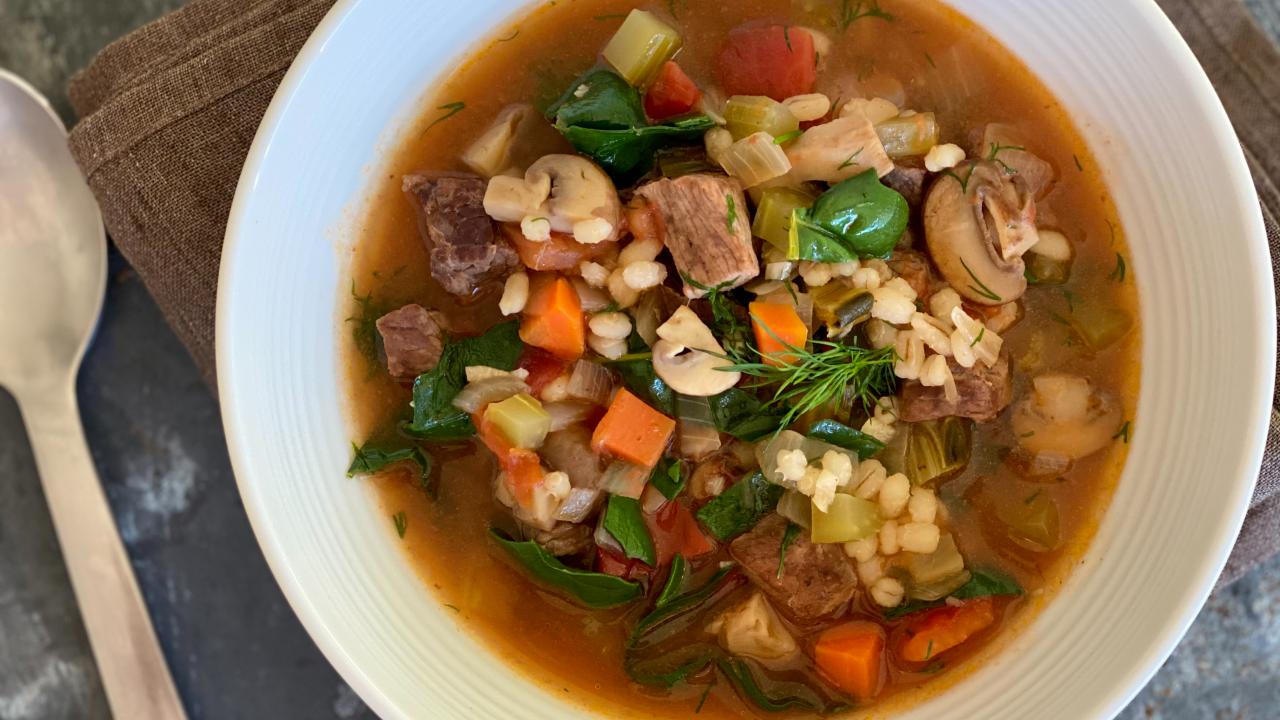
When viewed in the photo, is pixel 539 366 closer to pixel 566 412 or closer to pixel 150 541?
pixel 566 412

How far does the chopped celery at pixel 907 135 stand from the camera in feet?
9.04

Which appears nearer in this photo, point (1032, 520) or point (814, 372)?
point (814, 372)

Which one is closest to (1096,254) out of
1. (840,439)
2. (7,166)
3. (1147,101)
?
(1147,101)

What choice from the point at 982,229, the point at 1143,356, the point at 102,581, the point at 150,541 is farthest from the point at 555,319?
the point at 102,581

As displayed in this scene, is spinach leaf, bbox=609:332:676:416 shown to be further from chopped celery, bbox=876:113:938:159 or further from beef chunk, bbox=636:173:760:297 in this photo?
chopped celery, bbox=876:113:938:159

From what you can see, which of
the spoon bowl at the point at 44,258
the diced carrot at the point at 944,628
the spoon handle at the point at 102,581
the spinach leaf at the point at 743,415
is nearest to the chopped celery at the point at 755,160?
the spinach leaf at the point at 743,415

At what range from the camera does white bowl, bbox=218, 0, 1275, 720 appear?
249cm

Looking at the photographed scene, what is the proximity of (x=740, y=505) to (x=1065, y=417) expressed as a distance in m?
0.92

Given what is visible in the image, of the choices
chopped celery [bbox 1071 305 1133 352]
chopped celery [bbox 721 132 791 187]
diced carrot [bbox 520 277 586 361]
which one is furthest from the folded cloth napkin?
chopped celery [bbox 721 132 791 187]

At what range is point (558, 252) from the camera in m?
2.71

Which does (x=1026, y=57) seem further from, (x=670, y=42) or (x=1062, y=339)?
(x=670, y=42)

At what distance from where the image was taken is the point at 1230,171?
246 cm

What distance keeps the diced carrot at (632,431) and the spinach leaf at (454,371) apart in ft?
1.02

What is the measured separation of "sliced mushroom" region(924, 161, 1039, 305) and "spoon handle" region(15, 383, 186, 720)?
288 centimetres
